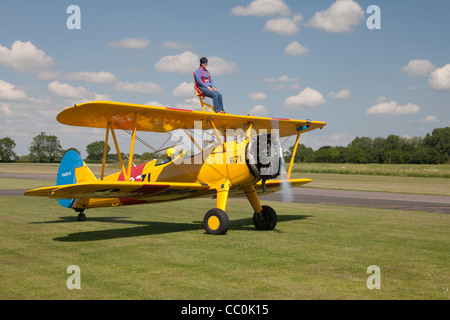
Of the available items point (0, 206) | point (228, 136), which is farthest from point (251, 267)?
point (0, 206)

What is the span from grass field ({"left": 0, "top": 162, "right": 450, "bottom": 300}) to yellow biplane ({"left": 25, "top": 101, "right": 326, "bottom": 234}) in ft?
Result: 2.98

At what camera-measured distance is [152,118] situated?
1029cm

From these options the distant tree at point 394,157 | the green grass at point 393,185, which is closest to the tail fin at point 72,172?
the green grass at point 393,185

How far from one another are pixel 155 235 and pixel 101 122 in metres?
3.23

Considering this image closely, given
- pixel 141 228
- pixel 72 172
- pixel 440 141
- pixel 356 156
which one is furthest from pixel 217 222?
pixel 440 141

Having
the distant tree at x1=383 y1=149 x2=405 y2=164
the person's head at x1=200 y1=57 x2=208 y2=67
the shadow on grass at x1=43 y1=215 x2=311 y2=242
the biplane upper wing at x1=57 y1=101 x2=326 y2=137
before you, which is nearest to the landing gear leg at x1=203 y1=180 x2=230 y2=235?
the shadow on grass at x1=43 y1=215 x2=311 y2=242

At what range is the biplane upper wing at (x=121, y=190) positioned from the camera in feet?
28.6

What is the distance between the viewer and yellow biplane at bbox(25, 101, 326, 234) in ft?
30.7

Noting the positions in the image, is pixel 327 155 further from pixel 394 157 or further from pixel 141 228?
pixel 141 228

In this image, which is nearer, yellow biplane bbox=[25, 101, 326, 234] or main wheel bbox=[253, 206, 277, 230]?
yellow biplane bbox=[25, 101, 326, 234]

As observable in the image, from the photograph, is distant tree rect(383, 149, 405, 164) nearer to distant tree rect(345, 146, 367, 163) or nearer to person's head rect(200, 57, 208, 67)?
distant tree rect(345, 146, 367, 163)

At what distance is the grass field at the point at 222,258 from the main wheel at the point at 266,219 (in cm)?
33
